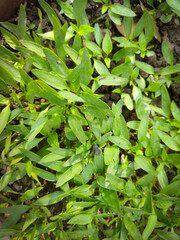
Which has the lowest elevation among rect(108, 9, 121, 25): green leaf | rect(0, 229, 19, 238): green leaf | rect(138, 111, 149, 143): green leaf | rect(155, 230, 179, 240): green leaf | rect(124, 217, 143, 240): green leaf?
rect(155, 230, 179, 240): green leaf

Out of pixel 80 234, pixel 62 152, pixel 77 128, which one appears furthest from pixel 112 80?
pixel 80 234

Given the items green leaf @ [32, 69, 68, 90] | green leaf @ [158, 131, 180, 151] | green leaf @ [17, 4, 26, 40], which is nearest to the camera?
green leaf @ [32, 69, 68, 90]

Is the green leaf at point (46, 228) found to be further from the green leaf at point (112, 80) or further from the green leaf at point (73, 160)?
the green leaf at point (112, 80)

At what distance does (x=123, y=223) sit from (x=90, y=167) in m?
0.27

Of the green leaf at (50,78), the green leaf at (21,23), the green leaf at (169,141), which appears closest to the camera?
the green leaf at (50,78)

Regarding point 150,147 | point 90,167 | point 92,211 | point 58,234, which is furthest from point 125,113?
point 58,234

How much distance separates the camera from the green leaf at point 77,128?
2.10 ft

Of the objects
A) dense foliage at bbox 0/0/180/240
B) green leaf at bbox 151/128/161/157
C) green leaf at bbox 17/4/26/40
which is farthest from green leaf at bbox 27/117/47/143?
green leaf at bbox 151/128/161/157

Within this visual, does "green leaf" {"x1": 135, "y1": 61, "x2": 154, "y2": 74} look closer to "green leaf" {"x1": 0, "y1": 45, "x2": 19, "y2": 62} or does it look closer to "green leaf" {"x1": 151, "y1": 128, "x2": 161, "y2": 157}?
"green leaf" {"x1": 151, "y1": 128, "x2": 161, "y2": 157}

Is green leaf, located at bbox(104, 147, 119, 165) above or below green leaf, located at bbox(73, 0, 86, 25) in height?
below

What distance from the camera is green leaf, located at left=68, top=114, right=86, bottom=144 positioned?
64 cm

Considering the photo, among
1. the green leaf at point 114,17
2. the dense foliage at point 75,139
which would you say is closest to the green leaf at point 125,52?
the dense foliage at point 75,139

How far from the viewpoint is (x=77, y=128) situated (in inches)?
25.5

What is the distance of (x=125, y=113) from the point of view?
0.95 meters
